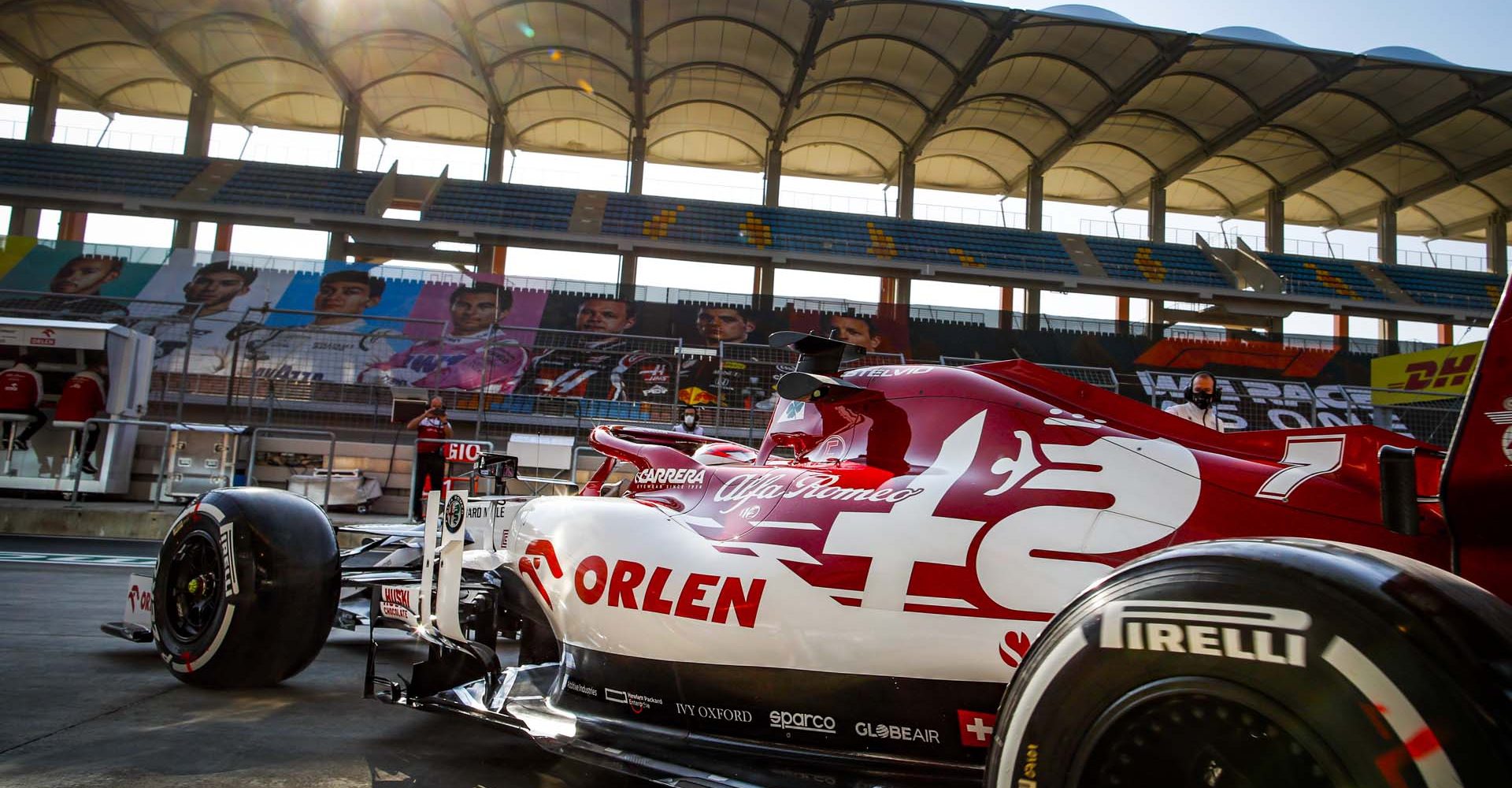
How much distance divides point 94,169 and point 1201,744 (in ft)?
117

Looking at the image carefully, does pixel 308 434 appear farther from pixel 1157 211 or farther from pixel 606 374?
pixel 1157 211

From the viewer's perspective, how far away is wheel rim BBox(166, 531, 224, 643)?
12.7ft

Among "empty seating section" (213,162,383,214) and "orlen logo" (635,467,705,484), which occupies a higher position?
"empty seating section" (213,162,383,214)

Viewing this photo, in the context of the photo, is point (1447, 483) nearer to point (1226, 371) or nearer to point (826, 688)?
point (826, 688)

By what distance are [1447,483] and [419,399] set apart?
39.0 ft

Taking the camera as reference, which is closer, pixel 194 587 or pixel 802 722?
pixel 802 722

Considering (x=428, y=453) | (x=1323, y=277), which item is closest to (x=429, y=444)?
(x=428, y=453)

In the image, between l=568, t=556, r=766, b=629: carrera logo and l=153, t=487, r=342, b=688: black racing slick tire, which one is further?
l=153, t=487, r=342, b=688: black racing slick tire

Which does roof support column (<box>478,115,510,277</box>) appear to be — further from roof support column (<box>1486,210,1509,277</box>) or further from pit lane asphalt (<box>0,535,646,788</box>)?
roof support column (<box>1486,210,1509,277</box>)

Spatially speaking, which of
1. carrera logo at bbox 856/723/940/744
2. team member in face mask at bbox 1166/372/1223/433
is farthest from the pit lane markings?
team member in face mask at bbox 1166/372/1223/433

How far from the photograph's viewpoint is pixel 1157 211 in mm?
33719

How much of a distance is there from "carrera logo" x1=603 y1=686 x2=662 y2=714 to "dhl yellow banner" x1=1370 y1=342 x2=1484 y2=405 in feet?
50.2

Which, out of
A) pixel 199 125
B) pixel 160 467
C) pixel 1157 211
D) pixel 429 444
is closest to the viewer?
pixel 429 444

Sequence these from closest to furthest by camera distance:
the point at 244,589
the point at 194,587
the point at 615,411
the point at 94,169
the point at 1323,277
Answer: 1. the point at 244,589
2. the point at 194,587
3. the point at 615,411
4. the point at 94,169
5. the point at 1323,277
